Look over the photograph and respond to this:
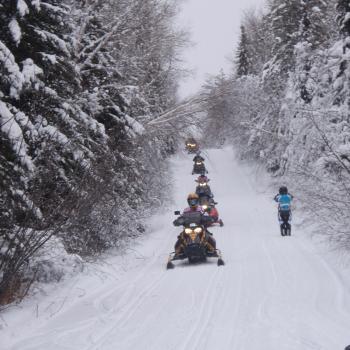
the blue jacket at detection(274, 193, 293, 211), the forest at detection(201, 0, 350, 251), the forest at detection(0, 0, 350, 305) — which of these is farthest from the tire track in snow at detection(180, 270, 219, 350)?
the blue jacket at detection(274, 193, 293, 211)

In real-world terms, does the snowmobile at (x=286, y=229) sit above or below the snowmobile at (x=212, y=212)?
below

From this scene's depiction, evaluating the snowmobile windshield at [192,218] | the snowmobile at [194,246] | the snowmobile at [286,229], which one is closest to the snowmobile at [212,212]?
the snowmobile at [286,229]

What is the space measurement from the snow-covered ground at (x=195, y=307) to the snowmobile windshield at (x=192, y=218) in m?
1.23

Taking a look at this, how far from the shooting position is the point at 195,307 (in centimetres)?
828

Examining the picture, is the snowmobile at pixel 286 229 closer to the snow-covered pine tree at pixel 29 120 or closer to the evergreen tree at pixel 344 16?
the evergreen tree at pixel 344 16

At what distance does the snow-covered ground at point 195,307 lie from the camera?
649 centimetres

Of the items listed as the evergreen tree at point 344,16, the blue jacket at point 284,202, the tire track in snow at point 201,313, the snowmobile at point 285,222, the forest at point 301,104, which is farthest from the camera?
the blue jacket at point 284,202

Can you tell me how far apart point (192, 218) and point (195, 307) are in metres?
5.41

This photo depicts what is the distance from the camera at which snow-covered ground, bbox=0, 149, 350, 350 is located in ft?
21.3

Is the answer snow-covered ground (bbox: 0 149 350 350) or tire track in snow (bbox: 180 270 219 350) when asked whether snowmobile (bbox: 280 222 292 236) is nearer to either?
snow-covered ground (bbox: 0 149 350 350)

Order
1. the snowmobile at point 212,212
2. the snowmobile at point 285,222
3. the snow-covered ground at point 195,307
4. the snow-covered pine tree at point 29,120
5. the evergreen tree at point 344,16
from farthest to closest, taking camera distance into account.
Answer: the snowmobile at point 212,212 → the snowmobile at point 285,222 → the evergreen tree at point 344,16 → the snow-covered pine tree at point 29,120 → the snow-covered ground at point 195,307

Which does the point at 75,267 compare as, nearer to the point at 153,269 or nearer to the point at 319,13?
the point at 153,269

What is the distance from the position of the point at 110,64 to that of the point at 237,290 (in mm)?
8531

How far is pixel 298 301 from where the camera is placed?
8.37m
